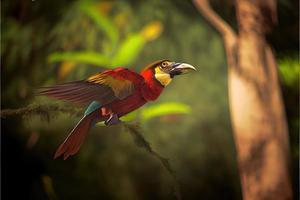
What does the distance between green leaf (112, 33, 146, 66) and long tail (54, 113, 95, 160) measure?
0.87ft

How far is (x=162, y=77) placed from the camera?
191cm

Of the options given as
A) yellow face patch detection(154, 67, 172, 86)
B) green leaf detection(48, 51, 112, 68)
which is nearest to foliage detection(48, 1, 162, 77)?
green leaf detection(48, 51, 112, 68)

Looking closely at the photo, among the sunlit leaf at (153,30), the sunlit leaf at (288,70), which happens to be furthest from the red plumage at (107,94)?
the sunlit leaf at (288,70)

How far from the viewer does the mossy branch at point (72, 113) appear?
1.85 meters

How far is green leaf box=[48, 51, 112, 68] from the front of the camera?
1.96 meters

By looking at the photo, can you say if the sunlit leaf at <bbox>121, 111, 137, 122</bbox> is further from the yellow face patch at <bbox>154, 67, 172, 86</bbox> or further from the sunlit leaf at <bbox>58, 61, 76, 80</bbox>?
the sunlit leaf at <bbox>58, 61, 76, 80</bbox>

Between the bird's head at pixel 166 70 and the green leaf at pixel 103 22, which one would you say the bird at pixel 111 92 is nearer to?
the bird's head at pixel 166 70

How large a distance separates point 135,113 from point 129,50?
245mm

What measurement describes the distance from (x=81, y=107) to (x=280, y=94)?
0.73 meters

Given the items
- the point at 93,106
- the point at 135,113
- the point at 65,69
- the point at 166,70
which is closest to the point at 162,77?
the point at 166,70

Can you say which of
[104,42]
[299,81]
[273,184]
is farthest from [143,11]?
[273,184]

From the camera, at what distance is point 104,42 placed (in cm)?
198

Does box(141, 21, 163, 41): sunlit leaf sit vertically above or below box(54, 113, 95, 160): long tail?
above

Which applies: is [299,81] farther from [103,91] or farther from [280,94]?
[103,91]
